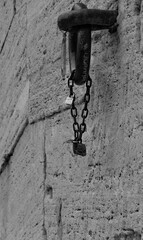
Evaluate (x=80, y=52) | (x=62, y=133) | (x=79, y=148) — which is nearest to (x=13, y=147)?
(x=62, y=133)

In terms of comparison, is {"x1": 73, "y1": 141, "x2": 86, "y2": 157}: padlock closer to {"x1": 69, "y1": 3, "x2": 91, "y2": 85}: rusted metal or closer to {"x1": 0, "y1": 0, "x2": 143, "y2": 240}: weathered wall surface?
{"x1": 0, "y1": 0, "x2": 143, "y2": 240}: weathered wall surface

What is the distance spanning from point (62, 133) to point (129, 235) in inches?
30.6

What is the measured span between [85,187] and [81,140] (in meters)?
0.26

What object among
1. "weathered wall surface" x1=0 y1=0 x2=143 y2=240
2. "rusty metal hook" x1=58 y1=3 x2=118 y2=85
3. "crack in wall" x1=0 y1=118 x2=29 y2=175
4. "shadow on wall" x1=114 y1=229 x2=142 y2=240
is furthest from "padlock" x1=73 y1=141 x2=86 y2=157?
"crack in wall" x1=0 y1=118 x2=29 y2=175

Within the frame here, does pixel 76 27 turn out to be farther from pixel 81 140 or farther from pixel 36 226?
pixel 36 226

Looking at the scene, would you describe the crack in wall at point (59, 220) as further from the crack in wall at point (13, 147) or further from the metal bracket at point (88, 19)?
the metal bracket at point (88, 19)

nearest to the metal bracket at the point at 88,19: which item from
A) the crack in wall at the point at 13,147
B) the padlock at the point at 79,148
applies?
the padlock at the point at 79,148

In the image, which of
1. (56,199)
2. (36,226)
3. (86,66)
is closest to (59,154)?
(56,199)

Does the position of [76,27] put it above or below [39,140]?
above

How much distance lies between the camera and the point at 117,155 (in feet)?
8.38

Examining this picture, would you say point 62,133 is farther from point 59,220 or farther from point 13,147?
point 13,147

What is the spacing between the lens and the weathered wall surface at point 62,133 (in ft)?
8.18

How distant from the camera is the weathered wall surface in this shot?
2492mm

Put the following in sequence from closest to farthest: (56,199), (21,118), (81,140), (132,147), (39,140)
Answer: (132,147) < (81,140) < (56,199) < (39,140) < (21,118)
